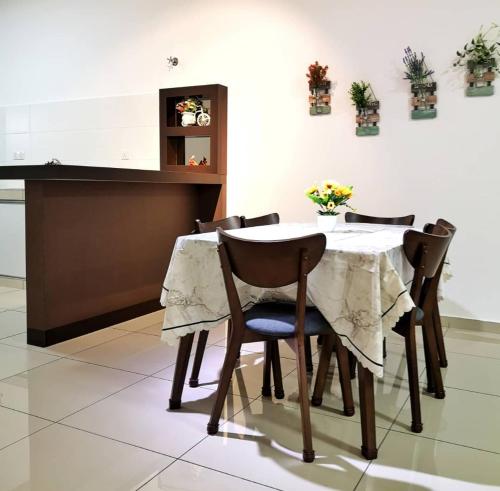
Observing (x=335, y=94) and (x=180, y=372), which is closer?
(x=180, y=372)

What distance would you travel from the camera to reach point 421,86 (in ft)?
12.5

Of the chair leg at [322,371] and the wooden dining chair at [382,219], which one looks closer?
the chair leg at [322,371]

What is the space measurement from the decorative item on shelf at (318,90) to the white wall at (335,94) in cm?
7

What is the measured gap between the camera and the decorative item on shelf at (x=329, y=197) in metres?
2.65

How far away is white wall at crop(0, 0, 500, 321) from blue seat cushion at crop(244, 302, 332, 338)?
81.9 inches

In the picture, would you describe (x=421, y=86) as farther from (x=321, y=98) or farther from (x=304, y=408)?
(x=304, y=408)

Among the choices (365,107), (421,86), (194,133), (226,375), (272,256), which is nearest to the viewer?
(272,256)

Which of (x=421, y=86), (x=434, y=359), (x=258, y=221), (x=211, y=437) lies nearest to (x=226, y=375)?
(x=211, y=437)

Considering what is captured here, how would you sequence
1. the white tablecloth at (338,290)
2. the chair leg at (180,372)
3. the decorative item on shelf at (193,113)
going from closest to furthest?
1. the white tablecloth at (338,290)
2. the chair leg at (180,372)
3. the decorative item on shelf at (193,113)

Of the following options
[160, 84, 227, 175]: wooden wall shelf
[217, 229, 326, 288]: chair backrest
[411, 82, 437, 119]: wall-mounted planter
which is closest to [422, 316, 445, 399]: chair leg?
[217, 229, 326, 288]: chair backrest

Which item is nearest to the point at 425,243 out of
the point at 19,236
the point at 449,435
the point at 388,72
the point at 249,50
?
the point at 449,435

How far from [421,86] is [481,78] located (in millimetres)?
402

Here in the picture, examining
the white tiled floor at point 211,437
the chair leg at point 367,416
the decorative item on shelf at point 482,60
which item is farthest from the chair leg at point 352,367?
the decorative item on shelf at point 482,60

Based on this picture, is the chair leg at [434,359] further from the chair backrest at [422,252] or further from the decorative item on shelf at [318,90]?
the decorative item on shelf at [318,90]
